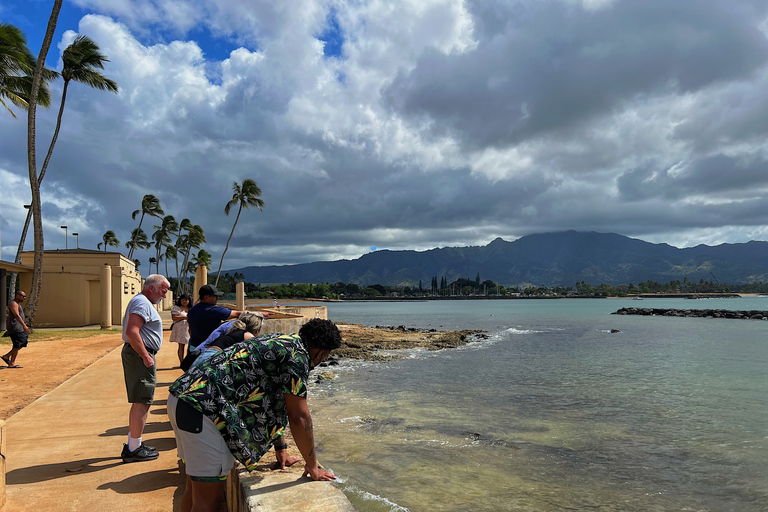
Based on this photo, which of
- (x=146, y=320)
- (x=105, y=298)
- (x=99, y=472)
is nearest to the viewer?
(x=99, y=472)

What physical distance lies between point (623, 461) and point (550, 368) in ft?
37.0

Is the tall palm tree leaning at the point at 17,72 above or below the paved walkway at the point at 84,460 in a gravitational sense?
above

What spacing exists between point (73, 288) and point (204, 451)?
26.8 meters

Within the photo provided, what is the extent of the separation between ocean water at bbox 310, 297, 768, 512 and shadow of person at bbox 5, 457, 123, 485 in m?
2.52

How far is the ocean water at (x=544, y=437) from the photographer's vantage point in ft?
19.8

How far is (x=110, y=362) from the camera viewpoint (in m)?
11.4

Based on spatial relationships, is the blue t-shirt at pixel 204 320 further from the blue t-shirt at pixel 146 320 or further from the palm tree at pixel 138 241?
the palm tree at pixel 138 241

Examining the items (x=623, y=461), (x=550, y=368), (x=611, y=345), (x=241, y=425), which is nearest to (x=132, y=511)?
(x=241, y=425)

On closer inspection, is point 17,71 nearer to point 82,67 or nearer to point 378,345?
point 82,67

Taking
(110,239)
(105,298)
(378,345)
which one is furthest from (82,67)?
(110,239)

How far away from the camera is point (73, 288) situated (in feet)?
82.2

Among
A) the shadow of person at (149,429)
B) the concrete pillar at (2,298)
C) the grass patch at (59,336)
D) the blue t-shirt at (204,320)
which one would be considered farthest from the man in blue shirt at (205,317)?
the concrete pillar at (2,298)

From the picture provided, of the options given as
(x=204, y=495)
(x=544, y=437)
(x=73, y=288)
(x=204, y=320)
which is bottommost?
(x=544, y=437)

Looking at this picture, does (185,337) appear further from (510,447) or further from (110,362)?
(510,447)
